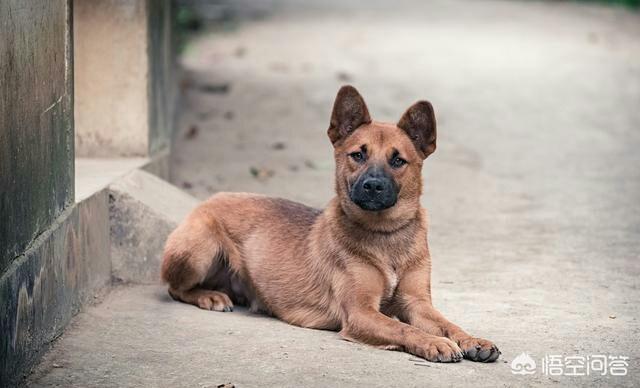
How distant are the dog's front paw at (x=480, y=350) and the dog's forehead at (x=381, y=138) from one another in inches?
42.3

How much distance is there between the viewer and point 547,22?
20.6 m

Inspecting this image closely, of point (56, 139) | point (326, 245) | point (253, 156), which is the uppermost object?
point (56, 139)

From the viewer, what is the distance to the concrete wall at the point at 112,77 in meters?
Answer: 7.78

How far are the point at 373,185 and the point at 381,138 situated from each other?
0.33 meters

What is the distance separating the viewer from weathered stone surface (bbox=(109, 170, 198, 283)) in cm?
691

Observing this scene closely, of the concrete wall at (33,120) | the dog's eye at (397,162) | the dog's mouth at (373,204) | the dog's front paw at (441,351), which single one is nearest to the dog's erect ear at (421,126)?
the dog's eye at (397,162)

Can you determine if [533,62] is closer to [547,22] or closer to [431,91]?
[431,91]

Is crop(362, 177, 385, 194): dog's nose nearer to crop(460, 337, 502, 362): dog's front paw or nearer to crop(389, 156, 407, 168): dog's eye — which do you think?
crop(389, 156, 407, 168): dog's eye

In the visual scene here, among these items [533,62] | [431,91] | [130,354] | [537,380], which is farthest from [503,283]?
[533,62]

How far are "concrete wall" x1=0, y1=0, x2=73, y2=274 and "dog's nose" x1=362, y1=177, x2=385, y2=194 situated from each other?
155cm

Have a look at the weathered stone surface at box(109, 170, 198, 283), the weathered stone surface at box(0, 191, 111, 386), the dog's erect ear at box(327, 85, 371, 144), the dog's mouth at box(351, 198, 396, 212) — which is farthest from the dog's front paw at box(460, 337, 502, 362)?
the weathered stone surface at box(109, 170, 198, 283)

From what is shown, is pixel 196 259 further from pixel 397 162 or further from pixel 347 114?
pixel 397 162

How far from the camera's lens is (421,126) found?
5.83 m

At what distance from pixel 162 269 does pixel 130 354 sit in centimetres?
118
